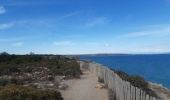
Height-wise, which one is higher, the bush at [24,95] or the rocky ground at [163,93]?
the bush at [24,95]

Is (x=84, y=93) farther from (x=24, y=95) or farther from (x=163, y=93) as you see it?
(x=163, y=93)

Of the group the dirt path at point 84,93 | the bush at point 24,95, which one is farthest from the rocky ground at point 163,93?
the bush at point 24,95

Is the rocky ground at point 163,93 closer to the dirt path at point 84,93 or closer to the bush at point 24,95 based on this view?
the dirt path at point 84,93

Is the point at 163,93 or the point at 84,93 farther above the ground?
the point at 84,93

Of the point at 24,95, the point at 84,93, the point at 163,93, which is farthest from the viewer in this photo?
the point at 163,93

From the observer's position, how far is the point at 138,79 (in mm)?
27062

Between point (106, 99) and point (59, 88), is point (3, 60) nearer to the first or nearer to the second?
point (59, 88)

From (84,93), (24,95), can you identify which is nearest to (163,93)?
(84,93)

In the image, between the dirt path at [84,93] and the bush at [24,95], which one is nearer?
the bush at [24,95]

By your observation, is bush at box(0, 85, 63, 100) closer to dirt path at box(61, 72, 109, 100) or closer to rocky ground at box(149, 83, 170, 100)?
dirt path at box(61, 72, 109, 100)

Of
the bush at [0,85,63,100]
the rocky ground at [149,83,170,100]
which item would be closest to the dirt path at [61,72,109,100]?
the bush at [0,85,63,100]

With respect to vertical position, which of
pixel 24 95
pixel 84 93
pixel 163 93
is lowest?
pixel 163 93

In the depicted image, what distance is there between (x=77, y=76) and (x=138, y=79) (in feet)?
27.4

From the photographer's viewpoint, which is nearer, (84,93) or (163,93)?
(84,93)
